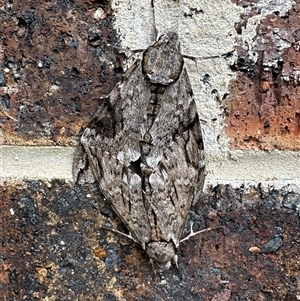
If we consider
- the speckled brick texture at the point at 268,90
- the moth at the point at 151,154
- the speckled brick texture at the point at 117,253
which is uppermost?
the speckled brick texture at the point at 268,90

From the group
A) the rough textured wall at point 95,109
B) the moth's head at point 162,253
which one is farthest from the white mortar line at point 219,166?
the moth's head at point 162,253

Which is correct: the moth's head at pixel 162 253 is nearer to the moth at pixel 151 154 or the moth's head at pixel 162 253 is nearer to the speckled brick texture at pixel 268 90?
the moth at pixel 151 154

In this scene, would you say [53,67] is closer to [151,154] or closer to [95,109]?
[95,109]

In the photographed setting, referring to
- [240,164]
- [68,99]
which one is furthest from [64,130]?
[240,164]

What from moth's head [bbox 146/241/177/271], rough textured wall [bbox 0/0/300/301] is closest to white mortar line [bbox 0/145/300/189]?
rough textured wall [bbox 0/0/300/301]

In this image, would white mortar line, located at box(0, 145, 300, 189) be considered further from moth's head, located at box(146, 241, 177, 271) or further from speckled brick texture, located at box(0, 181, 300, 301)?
moth's head, located at box(146, 241, 177, 271)

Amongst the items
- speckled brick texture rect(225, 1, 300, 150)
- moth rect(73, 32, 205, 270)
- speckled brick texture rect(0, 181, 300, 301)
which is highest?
speckled brick texture rect(225, 1, 300, 150)
